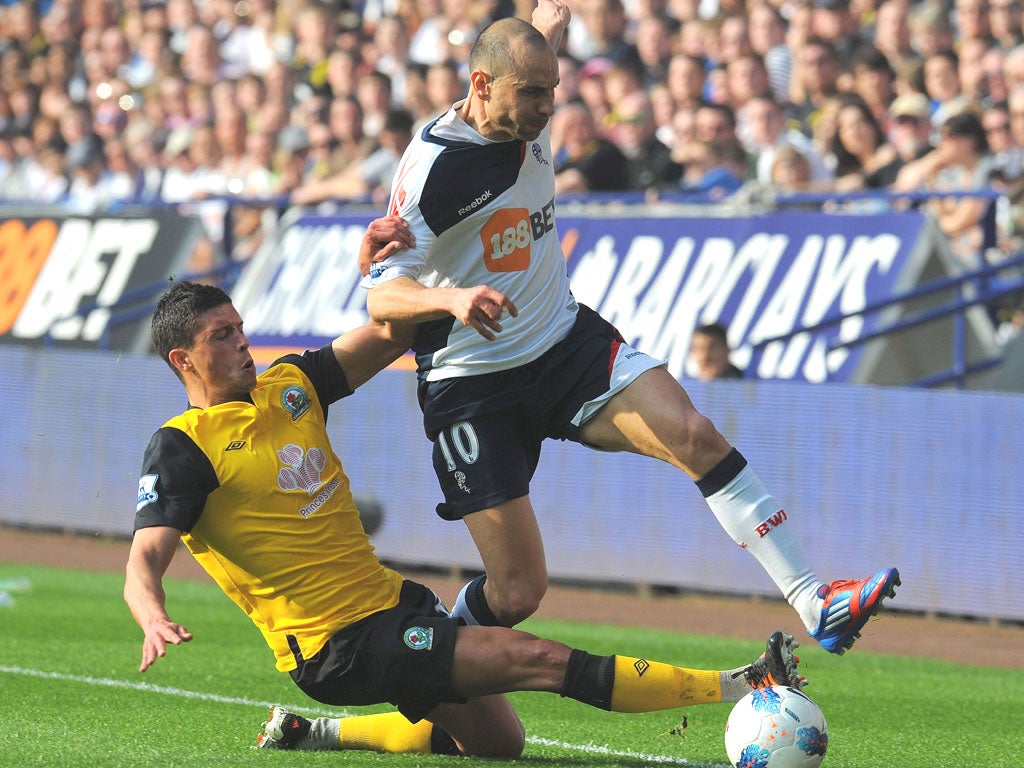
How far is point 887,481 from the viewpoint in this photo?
35.9ft

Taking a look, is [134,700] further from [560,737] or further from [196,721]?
[560,737]

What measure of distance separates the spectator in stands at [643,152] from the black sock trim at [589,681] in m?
8.25

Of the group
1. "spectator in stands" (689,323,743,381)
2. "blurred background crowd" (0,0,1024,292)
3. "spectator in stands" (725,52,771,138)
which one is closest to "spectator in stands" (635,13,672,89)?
"blurred background crowd" (0,0,1024,292)

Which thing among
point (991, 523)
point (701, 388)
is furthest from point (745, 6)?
point (991, 523)

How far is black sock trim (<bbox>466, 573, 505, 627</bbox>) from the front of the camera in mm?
6488

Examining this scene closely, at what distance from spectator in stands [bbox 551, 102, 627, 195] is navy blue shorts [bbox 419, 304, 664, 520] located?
728cm

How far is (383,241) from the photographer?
20.3 ft

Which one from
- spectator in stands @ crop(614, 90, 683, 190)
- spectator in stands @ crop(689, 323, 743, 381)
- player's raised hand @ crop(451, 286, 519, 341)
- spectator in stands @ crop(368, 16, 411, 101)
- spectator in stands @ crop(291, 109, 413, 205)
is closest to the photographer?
player's raised hand @ crop(451, 286, 519, 341)

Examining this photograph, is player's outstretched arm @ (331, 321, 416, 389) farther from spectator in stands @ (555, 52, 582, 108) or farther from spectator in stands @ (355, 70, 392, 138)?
spectator in stands @ (355, 70, 392, 138)

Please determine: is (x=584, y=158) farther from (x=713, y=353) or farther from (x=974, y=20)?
(x=974, y=20)

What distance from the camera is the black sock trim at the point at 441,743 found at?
6449 mm

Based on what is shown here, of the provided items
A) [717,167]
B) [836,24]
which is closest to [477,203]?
[717,167]

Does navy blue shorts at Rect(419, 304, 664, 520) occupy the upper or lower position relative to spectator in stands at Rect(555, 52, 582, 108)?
lower

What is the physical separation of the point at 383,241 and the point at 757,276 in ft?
21.7
